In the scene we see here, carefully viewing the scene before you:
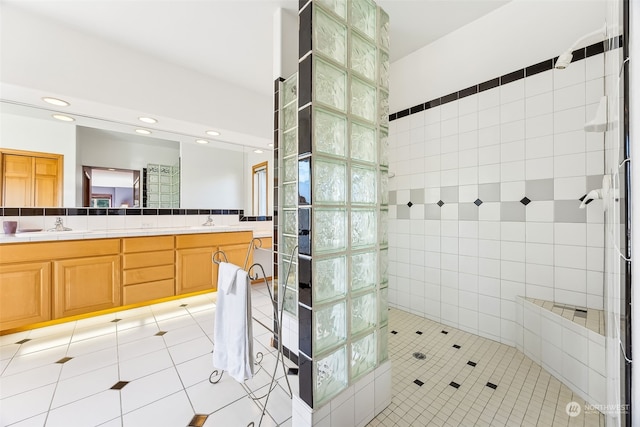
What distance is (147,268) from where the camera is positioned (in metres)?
2.81

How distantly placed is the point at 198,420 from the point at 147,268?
2.02 meters

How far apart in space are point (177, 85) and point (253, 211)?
206 centimetres

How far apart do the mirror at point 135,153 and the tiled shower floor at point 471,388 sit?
10.2ft

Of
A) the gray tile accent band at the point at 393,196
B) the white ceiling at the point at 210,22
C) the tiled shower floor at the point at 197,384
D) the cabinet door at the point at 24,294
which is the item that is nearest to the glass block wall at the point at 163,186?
the cabinet door at the point at 24,294

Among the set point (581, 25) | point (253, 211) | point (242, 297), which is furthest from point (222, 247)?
point (581, 25)

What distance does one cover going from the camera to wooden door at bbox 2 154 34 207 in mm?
2447

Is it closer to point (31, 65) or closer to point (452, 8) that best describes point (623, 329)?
point (452, 8)

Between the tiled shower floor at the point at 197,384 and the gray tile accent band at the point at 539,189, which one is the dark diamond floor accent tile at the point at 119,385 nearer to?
the tiled shower floor at the point at 197,384

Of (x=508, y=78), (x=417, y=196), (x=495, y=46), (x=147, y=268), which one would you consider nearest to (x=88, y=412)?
(x=147, y=268)

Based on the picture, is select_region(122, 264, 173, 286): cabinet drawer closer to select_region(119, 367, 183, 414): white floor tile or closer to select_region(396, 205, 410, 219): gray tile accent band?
select_region(119, 367, 183, 414): white floor tile

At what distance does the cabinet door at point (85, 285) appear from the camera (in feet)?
7.64

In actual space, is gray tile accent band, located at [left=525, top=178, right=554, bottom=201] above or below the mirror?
below

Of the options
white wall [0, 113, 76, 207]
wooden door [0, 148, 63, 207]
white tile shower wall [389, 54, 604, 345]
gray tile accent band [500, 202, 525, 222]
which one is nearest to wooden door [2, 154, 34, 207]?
wooden door [0, 148, 63, 207]

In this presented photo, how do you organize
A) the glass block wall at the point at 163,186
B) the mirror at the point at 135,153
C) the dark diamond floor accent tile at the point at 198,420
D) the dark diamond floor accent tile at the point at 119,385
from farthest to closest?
the glass block wall at the point at 163,186 → the mirror at the point at 135,153 → the dark diamond floor accent tile at the point at 119,385 → the dark diamond floor accent tile at the point at 198,420
